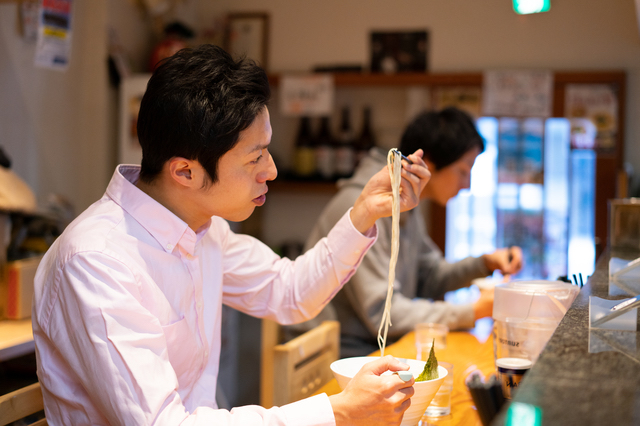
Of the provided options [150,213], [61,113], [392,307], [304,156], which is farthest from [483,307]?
[61,113]

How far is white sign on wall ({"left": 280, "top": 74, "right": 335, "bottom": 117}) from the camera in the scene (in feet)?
11.1

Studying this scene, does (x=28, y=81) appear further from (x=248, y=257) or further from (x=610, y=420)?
(x=610, y=420)

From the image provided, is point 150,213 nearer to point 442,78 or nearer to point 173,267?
point 173,267

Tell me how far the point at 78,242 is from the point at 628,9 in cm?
316

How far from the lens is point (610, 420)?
1.80ft

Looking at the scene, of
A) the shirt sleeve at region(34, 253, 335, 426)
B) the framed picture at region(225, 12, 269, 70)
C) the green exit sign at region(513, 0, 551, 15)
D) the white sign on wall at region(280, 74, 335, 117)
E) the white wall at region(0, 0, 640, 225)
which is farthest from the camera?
the framed picture at region(225, 12, 269, 70)

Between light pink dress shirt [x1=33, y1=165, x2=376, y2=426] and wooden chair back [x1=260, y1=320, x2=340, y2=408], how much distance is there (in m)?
0.21

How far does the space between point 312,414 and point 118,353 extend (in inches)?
11.8

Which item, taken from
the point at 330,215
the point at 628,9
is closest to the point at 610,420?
the point at 330,215

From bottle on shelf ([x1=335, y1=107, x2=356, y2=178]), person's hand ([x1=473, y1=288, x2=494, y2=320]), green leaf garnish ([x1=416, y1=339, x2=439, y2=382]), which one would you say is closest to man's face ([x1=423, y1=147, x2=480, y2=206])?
person's hand ([x1=473, y1=288, x2=494, y2=320])

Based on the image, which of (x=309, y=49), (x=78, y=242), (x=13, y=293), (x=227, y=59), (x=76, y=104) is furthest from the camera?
(x=309, y=49)

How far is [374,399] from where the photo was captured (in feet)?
2.92

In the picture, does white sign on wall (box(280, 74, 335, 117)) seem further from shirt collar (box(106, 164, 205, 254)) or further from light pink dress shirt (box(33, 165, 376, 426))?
shirt collar (box(106, 164, 205, 254))

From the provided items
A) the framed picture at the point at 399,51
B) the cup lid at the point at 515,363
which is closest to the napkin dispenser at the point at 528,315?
the cup lid at the point at 515,363
